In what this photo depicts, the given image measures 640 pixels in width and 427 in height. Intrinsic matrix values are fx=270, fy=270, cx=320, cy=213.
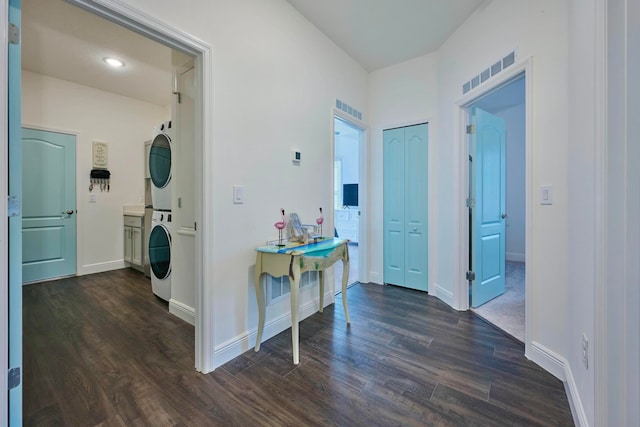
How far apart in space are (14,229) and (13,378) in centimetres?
63

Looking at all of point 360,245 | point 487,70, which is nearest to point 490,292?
point 360,245

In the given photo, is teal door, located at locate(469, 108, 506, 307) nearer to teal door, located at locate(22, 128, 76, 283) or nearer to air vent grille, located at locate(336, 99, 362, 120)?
air vent grille, located at locate(336, 99, 362, 120)

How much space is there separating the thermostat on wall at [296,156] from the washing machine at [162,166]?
4.47 feet

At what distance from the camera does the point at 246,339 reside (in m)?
2.05

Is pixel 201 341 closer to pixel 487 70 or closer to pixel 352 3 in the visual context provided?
pixel 352 3

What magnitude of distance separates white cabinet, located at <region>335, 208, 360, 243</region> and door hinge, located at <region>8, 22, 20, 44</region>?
6.31 meters

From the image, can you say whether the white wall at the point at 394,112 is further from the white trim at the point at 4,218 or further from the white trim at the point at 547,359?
the white trim at the point at 4,218

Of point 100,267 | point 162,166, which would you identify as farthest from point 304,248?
point 100,267

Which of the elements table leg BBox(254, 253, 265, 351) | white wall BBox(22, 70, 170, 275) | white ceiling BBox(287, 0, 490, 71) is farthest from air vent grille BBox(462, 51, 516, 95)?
white wall BBox(22, 70, 170, 275)

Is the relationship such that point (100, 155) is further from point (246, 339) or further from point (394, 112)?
point (394, 112)

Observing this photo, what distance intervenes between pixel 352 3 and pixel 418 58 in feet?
4.11

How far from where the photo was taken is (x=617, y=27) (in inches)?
40.2

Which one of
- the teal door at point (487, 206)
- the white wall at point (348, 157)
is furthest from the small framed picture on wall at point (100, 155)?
the teal door at point (487, 206)

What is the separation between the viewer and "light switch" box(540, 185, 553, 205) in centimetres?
181
